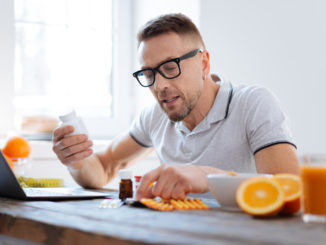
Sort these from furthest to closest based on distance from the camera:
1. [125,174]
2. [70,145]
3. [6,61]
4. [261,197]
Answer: [6,61], [70,145], [125,174], [261,197]

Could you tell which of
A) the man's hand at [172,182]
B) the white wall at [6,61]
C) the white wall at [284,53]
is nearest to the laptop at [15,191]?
the man's hand at [172,182]

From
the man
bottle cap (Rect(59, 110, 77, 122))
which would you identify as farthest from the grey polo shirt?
bottle cap (Rect(59, 110, 77, 122))

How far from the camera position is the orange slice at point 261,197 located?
864 millimetres

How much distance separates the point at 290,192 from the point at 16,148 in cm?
144

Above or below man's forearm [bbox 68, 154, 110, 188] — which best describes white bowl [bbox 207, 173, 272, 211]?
above

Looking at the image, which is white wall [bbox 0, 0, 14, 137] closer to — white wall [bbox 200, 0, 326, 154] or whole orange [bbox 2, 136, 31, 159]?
whole orange [bbox 2, 136, 31, 159]

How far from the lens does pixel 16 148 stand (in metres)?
2.09

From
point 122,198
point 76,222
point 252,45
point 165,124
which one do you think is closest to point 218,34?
point 252,45

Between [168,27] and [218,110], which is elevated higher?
[168,27]

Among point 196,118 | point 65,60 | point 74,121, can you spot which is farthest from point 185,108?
point 65,60

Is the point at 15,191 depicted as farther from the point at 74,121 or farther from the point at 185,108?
the point at 185,108

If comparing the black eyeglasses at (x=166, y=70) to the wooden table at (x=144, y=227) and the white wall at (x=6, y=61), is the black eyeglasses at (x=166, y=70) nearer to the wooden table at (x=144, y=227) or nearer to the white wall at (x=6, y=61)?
the wooden table at (x=144, y=227)

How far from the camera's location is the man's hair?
1661mm

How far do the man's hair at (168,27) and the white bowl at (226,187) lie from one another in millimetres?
757
